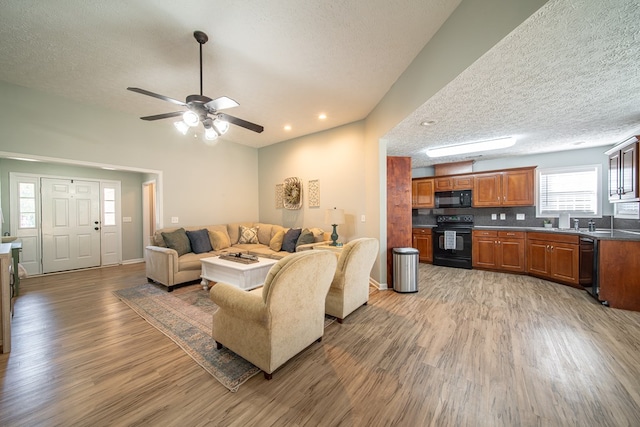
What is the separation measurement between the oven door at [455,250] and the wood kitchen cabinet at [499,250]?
0.13m

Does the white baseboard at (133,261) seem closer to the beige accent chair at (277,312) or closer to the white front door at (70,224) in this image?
the white front door at (70,224)

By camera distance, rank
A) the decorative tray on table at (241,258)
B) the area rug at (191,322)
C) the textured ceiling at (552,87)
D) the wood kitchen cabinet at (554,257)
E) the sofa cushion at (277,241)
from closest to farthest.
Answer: the textured ceiling at (552,87), the area rug at (191,322), the decorative tray on table at (241,258), the wood kitchen cabinet at (554,257), the sofa cushion at (277,241)

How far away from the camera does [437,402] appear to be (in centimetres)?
A: 158

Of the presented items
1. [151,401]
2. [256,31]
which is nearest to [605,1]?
[256,31]

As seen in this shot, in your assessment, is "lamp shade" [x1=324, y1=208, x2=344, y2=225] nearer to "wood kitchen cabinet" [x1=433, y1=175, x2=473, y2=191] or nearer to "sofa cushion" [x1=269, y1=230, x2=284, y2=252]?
"sofa cushion" [x1=269, y1=230, x2=284, y2=252]

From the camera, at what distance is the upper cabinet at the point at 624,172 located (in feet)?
10.2

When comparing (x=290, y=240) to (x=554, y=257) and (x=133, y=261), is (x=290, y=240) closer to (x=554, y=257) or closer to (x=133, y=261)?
(x=133, y=261)

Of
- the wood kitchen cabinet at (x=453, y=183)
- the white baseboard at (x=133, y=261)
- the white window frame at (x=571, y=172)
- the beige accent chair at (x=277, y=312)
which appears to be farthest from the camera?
the white baseboard at (x=133, y=261)

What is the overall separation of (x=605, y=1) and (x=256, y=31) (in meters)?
2.43

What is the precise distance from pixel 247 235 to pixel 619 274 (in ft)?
19.9

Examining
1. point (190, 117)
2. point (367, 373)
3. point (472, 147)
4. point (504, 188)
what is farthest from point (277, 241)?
point (504, 188)

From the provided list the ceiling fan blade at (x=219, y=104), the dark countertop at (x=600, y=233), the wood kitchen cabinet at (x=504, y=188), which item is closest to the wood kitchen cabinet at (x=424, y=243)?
the dark countertop at (x=600, y=233)

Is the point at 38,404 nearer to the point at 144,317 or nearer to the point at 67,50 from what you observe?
the point at 144,317

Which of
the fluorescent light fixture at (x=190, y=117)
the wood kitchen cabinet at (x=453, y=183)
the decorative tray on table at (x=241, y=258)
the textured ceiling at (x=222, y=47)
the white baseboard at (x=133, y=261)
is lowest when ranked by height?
the white baseboard at (x=133, y=261)
